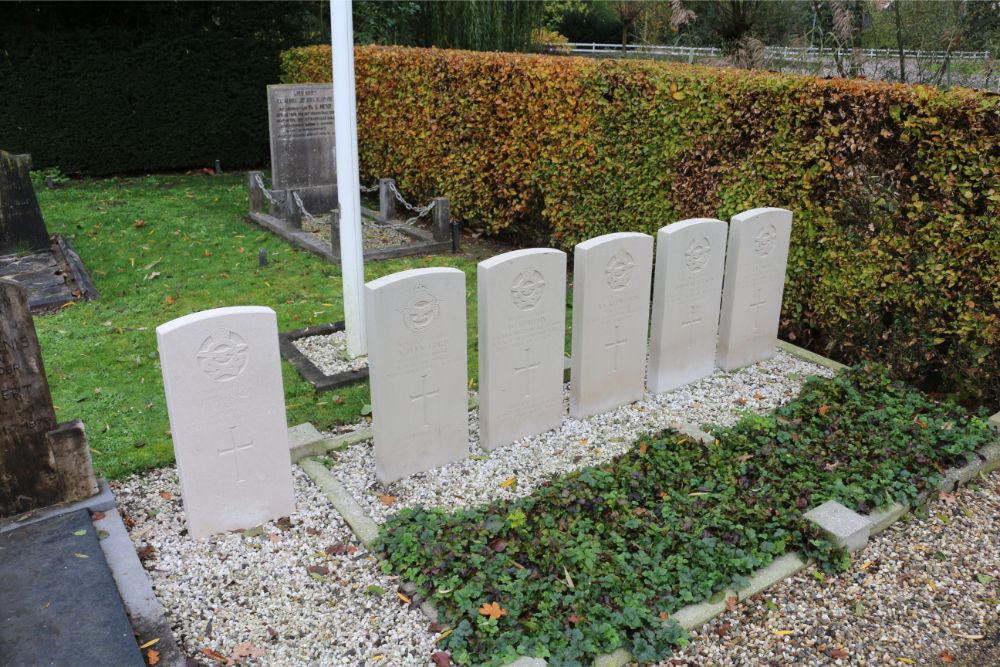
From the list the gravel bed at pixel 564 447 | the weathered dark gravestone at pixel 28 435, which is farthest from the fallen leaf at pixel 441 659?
the weathered dark gravestone at pixel 28 435

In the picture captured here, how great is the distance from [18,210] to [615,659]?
8.66 metres

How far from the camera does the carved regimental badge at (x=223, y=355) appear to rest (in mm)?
3945

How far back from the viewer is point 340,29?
19.3 ft

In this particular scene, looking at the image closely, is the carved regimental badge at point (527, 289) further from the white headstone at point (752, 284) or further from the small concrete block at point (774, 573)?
the small concrete block at point (774, 573)

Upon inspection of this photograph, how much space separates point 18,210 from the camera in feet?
29.3

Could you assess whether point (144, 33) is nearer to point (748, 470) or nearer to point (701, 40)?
point (701, 40)

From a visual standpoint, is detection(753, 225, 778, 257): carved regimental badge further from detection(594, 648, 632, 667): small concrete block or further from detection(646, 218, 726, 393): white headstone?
detection(594, 648, 632, 667): small concrete block

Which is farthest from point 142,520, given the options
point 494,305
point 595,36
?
point 595,36

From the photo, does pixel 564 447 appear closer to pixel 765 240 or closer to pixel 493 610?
pixel 493 610

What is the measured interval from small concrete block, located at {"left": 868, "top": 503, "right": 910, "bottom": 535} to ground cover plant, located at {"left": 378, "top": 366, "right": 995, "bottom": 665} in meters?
0.06

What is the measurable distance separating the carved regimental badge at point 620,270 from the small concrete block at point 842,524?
2010mm

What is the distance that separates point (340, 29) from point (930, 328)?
5088mm

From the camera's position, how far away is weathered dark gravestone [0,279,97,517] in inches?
157

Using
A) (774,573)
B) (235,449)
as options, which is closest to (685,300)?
(774,573)
